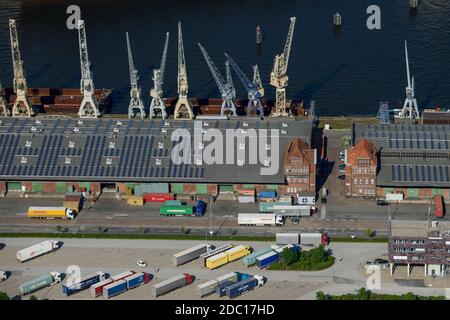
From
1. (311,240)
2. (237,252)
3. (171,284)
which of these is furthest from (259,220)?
(171,284)

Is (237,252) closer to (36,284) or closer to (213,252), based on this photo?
(213,252)

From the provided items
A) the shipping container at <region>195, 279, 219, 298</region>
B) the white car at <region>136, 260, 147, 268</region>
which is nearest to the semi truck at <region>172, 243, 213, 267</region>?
the white car at <region>136, 260, 147, 268</region>

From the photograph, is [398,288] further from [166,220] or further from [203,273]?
[166,220]

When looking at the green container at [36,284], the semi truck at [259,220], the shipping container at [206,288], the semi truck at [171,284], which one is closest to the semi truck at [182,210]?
the semi truck at [259,220]

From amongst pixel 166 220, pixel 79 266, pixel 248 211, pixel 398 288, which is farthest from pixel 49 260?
pixel 398 288

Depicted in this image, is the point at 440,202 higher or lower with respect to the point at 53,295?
higher

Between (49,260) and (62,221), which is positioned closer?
(49,260)

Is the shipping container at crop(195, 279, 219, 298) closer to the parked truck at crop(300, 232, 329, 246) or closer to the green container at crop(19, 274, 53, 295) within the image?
the parked truck at crop(300, 232, 329, 246)
